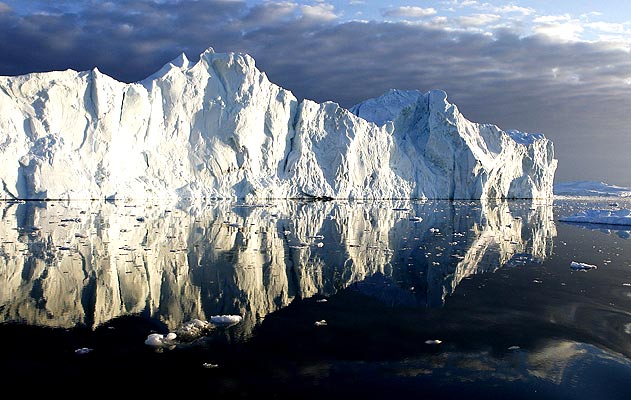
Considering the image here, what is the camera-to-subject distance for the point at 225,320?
4641 mm

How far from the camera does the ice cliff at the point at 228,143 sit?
2386cm

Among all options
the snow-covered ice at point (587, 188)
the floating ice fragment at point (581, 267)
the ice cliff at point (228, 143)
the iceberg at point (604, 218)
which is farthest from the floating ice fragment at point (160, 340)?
the snow-covered ice at point (587, 188)

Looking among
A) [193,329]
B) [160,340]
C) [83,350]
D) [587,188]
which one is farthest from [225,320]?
[587,188]

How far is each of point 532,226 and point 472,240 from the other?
5.33 meters

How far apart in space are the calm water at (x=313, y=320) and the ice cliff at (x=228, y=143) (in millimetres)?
16205

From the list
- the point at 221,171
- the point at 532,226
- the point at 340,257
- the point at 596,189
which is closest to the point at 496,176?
the point at 221,171

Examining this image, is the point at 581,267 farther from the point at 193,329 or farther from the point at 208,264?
the point at 193,329

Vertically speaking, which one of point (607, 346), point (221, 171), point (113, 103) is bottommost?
point (607, 346)

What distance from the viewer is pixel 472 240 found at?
11.8m

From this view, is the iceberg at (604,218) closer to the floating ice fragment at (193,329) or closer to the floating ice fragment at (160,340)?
the floating ice fragment at (193,329)

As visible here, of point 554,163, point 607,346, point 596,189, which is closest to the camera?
point 607,346

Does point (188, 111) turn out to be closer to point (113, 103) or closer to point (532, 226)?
point (113, 103)

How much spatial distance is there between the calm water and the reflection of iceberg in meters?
0.04

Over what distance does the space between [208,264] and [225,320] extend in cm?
305
